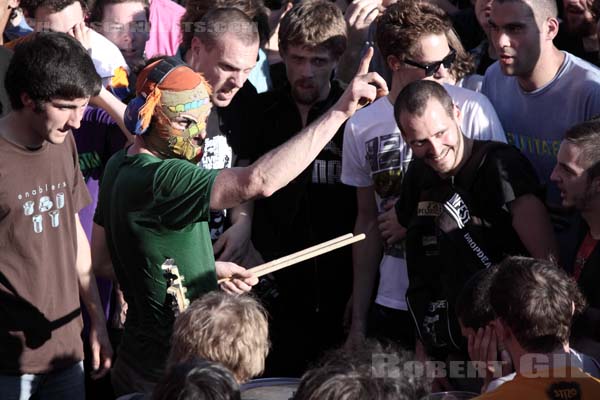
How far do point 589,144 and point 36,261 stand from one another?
7.13ft

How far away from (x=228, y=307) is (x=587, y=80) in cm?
210

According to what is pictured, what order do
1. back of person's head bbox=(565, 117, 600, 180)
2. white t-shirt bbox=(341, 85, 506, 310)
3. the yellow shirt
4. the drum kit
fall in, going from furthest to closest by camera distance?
white t-shirt bbox=(341, 85, 506, 310) < back of person's head bbox=(565, 117, 600, 180) < the drum kit < the yellow shirt

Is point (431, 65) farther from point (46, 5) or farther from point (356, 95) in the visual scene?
point (46, 5)

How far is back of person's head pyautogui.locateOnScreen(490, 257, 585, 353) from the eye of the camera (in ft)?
10.2

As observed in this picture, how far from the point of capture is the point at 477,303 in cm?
342

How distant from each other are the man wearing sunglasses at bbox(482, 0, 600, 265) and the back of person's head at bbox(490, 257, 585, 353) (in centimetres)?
111

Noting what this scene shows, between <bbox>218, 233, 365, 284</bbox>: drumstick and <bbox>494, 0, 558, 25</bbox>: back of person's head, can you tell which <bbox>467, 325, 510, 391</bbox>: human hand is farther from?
<bbox>494, 0, 558, 25</bbox>: back of person's head

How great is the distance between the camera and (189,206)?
11.5 feet

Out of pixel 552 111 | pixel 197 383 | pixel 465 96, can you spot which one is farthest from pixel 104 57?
pixel 197 383

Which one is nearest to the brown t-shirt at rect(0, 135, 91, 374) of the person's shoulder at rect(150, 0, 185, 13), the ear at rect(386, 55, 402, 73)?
the ear at rect(386, 55, 402, 73)

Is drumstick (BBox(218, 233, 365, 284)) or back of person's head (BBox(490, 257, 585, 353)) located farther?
drumstick (BBox(218, 233, 365, 284))

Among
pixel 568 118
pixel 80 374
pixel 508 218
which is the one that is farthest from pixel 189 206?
pixel 568 118

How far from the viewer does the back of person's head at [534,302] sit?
3111 millimetres

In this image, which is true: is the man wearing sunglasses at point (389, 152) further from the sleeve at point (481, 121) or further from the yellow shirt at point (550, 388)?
the yellow shirt at point (550, 388)
